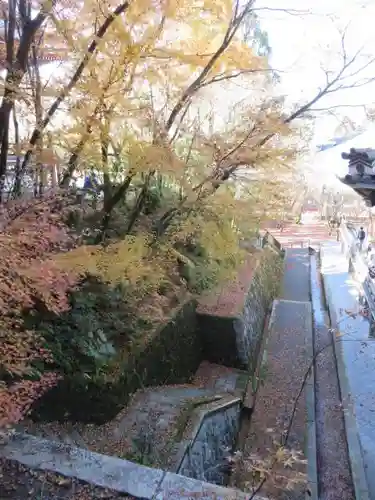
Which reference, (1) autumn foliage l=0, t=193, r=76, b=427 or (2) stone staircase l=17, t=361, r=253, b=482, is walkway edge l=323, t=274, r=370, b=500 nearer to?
(2) stone staircase l=17, t=361, r=253, b=482

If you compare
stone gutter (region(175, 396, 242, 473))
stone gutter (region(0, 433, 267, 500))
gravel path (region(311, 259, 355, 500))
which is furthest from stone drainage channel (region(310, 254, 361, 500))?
stone gutter (region(0, 433, 267, 500))

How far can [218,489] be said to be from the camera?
5785 millimetres

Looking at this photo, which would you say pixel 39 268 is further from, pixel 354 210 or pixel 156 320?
pixel 354 210

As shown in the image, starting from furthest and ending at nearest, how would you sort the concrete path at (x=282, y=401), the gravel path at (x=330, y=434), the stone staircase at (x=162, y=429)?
the gravel path at (x=330, y=434) < the concrete path at (x=282, y=401) < the stone staircase at (x=162, y=429)

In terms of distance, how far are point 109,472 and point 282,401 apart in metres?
5.50

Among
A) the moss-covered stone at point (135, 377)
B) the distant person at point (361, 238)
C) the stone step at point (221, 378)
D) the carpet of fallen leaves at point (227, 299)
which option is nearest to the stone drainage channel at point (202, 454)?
the stone step at point (221, 378)

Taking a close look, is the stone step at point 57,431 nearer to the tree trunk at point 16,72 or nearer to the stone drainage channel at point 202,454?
the stone drainage channel at point 202,454

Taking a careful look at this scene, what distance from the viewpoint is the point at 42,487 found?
5.78 meters

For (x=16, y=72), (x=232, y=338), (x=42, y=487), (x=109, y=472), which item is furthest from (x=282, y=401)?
(x=16, y=72)

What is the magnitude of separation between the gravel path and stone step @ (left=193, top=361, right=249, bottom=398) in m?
1.87

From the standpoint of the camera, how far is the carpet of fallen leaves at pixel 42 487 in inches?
223

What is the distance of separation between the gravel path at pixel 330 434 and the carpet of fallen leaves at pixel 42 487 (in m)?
4.31

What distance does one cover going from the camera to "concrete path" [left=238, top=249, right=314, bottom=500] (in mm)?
7578

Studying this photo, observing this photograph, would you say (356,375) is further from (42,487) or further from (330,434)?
(42,487)
